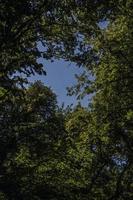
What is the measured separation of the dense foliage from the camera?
25328 millimetres

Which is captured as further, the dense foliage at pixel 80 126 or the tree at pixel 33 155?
the tree at pixel 33 155

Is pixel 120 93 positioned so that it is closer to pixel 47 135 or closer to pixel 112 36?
pixel 112 36

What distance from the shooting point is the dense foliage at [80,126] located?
25328 millimetres

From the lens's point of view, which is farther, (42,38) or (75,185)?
(75,185)

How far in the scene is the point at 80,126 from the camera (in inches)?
1355

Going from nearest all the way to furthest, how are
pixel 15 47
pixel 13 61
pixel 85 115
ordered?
pixel 15 47 < pixel 13 61 < pixel 85 115

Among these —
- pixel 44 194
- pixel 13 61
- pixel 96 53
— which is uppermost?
pixel 96 53

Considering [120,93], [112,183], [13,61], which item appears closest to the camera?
[13,61]

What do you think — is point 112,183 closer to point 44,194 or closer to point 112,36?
point 44,194

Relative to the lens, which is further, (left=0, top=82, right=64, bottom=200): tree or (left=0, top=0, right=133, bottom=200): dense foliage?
(left=0, top=82, right=64, bottom=200): tree

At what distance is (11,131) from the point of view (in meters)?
37.4

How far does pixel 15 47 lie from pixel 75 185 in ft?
47.6

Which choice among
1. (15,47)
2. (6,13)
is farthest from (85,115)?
(6,13)

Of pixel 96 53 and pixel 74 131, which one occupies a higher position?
pixel 96 53
